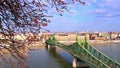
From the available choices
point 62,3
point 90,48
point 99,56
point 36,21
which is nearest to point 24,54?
point 36,21

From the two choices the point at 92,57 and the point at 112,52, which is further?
the point at 112,52

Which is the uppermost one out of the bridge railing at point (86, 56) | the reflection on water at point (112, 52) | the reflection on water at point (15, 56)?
the reflection on water at point (15, 56)

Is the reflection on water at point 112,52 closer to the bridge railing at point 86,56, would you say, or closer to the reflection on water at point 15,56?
the bridge railing at point 86,56

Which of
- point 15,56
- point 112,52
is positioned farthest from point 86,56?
point 15,56

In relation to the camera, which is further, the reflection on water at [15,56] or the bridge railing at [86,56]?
the bridge railing at [86,56]

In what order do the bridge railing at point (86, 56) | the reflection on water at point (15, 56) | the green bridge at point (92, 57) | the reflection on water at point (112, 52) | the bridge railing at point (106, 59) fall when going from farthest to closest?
the reflection on water at point (112, 52) → the bridge railing at point (86, 56) → the green bridge at point (92, 57) → the bridge railing at point (106, 59) → the reflection on water at point (15, 56)

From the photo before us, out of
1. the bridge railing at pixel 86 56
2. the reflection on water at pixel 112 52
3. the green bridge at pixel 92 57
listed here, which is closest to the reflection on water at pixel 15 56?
the green bridge at pixel 92 57

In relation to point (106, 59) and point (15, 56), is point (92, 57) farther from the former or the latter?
point (15, 56)

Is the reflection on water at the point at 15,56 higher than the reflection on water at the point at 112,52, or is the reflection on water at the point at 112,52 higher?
the reflection on water at the point at 15,56

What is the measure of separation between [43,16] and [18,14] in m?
0.19

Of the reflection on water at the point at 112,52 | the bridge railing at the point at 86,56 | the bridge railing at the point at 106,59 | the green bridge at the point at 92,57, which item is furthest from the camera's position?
the reflection on water at the point at 112,52

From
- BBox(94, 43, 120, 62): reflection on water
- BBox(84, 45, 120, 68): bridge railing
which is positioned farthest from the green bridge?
BBox(94, 43, 120, 62): reflection on water

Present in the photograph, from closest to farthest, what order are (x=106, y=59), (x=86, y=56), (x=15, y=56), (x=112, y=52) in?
1. (x=15, y=56)
2. (x=106, y=59)
3. (x=86, y=56)
4. (x=112, y=52)

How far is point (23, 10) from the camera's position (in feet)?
7.96
